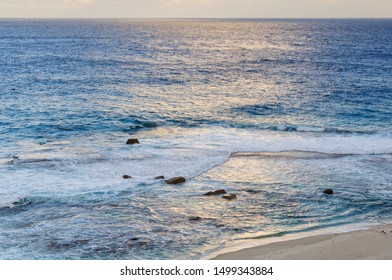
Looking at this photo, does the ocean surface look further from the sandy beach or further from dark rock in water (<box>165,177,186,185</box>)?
the sandy beach

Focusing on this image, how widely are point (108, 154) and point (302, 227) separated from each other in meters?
16.1

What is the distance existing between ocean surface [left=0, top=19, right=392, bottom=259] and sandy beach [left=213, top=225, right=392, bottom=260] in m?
1.27

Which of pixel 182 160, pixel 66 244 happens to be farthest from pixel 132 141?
pixel 66 244

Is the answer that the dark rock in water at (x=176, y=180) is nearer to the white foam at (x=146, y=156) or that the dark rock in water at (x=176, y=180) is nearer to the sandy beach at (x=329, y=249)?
the white foam at (x=146, y=156)

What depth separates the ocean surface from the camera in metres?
22.3

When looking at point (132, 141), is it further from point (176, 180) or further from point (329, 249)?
point (329, 249)

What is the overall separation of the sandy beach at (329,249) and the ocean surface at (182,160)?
1.27m

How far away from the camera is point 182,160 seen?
32.8m

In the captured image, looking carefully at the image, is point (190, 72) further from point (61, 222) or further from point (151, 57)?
point (61, 222)

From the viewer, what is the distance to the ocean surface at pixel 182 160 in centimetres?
2231

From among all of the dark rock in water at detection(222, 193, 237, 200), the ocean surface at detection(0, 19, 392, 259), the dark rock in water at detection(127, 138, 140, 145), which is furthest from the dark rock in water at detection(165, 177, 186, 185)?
the dark rock in water at detection(127, 138, 140, 145)

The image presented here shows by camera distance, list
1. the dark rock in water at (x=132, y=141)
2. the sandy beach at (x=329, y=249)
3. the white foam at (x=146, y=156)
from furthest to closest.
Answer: the dark rock in water at (x=132, y=141)
the white foam at (x=146, y=156)
the sandy beach at (x=329, y=249)

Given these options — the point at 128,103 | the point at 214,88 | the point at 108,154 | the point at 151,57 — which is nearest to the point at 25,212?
the point at 108,154

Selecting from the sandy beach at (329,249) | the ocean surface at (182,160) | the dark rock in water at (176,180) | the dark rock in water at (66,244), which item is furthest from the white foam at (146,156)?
the sandy beach at (329,249)
